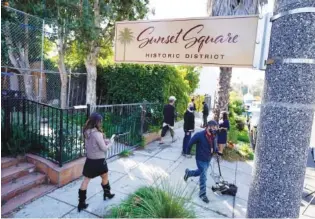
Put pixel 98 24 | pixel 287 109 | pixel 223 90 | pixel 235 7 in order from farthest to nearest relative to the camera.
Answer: pixel 98 24
pixel 223 90
pixel 235 7
pixel 287 109

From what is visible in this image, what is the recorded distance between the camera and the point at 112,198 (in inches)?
170

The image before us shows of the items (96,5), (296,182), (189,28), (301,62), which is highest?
(96,5)

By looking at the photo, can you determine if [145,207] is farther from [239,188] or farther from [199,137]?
[239,188]

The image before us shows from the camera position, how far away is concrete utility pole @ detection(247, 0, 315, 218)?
1279mm

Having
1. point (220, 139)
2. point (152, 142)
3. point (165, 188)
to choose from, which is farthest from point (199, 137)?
point (152, 142)

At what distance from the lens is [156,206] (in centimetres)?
303

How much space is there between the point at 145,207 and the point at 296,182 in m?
2.18

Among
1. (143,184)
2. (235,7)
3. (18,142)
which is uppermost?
(235,7)

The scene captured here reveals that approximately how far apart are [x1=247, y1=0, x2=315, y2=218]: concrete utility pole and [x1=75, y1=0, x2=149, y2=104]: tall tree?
356 inches

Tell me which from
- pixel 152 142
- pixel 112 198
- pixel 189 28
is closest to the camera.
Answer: pixel 189 28

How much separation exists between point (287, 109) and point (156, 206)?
223 centimetres

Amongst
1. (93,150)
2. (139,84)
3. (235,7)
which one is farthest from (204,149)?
(139,84)

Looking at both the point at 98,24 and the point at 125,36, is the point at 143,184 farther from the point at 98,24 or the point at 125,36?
the point at 98,24

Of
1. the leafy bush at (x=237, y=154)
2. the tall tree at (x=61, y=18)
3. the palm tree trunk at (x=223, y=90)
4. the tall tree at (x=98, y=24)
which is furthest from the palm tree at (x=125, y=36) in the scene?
the tall tree at (x=98, y=24)
